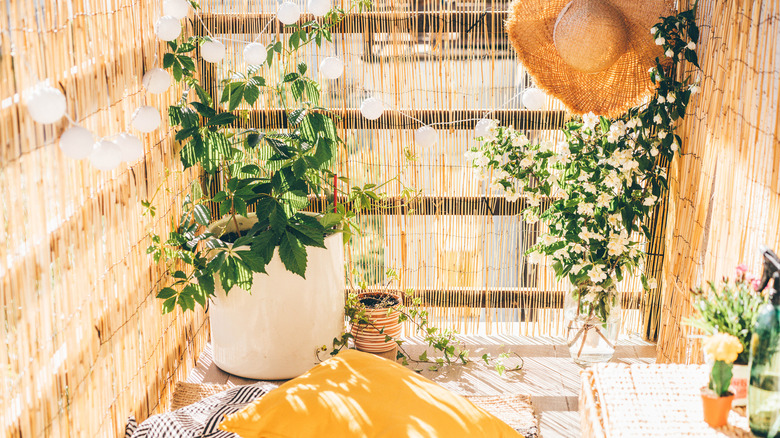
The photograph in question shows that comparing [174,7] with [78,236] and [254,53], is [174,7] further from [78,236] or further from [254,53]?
[78,236]

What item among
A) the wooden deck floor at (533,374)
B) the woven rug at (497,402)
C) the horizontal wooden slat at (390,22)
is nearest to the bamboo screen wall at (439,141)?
the horizontal wooden slat at (390,22)

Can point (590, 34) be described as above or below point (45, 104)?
above

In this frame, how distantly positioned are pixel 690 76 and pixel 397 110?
105 cm

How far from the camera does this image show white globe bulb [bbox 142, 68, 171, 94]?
6.82 ft

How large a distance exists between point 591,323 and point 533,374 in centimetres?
28

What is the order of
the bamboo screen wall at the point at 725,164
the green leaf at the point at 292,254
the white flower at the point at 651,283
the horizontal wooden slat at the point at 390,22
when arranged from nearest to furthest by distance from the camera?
the bamboo screen wall at the point at 725,164
the green leaf at the point at 292,254
the white flower at the point at 651,283
the horizontal wooden slat at the point at 390,22

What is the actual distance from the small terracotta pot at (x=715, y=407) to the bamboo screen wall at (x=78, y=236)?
1435 mm

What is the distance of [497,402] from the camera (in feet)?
8.41

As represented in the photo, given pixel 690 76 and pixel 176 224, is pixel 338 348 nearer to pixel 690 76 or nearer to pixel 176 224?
pixel 176 224

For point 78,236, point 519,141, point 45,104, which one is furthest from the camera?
point 519,141

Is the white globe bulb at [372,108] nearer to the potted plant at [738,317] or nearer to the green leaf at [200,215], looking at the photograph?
the green leaf at [200,215]

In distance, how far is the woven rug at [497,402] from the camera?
2.43 m

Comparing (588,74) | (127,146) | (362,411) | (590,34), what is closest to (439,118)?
(588,74)

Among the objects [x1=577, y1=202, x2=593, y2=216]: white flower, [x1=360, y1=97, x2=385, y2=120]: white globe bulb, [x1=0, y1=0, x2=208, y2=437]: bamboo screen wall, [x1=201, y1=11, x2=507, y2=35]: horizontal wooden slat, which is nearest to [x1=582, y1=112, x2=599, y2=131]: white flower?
[x1=577, y1=202, x2=593, y2=216]: white flower
